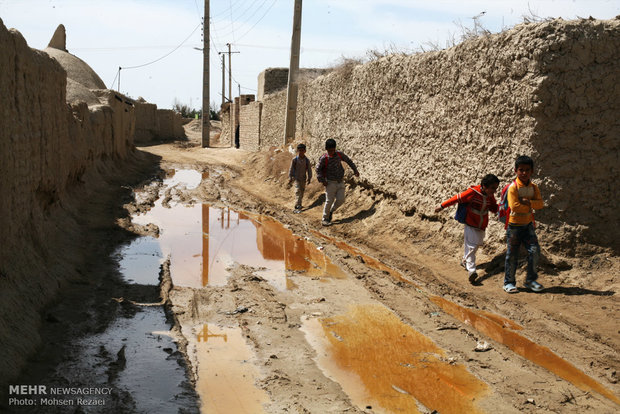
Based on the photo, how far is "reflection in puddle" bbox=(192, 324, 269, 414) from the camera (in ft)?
12.5

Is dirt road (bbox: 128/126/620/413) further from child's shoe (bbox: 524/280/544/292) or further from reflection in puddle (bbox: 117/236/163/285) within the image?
reflection in puddle (bbox: 117/236/163/285)

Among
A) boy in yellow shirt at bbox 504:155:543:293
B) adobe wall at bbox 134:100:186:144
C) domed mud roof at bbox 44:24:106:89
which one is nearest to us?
boy in yellow shirt at bbox 504:155:543:293

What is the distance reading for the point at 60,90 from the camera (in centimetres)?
851

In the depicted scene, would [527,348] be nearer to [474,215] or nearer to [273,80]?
[474,215]

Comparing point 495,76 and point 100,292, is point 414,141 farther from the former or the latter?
point 100,292

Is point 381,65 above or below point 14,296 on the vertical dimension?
above

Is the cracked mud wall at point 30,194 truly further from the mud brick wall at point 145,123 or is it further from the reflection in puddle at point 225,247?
the mud brick wall at point 145,123

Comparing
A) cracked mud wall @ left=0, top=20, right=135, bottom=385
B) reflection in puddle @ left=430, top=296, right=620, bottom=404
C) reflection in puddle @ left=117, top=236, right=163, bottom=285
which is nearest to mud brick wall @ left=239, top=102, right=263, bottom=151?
cracked mud wall @ left=0, top=20, right=135, bottom=385

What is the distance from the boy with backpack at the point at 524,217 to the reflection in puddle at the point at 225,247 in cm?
214

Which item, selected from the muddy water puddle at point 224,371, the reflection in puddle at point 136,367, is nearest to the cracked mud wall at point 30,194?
the reflection in puddle at point 136,367

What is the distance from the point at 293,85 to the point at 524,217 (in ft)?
42.4

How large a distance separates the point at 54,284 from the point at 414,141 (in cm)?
588

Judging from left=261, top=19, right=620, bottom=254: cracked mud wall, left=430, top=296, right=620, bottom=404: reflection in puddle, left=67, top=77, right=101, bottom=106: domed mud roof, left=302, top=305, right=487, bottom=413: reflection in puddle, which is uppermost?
left=67, top=77, right=101, bottom=106: domed mud roof

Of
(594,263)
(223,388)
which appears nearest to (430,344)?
(223,388)
